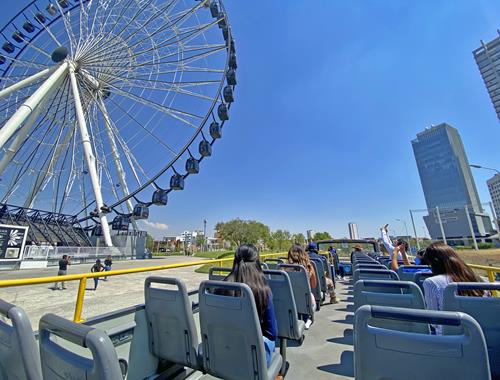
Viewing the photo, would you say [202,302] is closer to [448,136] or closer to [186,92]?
[186,92]

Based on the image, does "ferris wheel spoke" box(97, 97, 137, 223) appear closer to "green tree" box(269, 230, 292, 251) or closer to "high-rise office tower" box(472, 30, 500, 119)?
"green tree" box(269, 230, 292, 251)

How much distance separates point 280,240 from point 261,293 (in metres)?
51.7

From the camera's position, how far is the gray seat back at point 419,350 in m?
0.99

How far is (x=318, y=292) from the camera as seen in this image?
4.57m

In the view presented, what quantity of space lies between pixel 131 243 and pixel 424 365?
115ft

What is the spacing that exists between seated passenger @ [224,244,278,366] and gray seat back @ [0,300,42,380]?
1.38 meters

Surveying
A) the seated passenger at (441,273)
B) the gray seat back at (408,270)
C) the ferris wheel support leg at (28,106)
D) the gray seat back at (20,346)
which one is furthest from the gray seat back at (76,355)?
the ferris wheel support leg at (28,106)

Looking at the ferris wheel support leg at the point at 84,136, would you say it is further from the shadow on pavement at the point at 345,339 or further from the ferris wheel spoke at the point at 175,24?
the shadow on pavement at the point at 345,339

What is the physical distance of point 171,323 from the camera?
7.17ft

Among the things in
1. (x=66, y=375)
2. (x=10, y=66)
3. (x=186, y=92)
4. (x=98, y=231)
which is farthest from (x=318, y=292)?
(x=98, y=231)

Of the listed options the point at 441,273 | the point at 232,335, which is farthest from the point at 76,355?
the point at 441,273

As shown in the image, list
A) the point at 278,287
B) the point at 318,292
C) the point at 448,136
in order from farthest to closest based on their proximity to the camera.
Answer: the point at 448,136 → the point at 318,292 → the point at 278,287

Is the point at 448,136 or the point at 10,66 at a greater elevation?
the point at 448,136

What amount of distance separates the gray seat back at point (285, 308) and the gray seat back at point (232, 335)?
0.84 m
